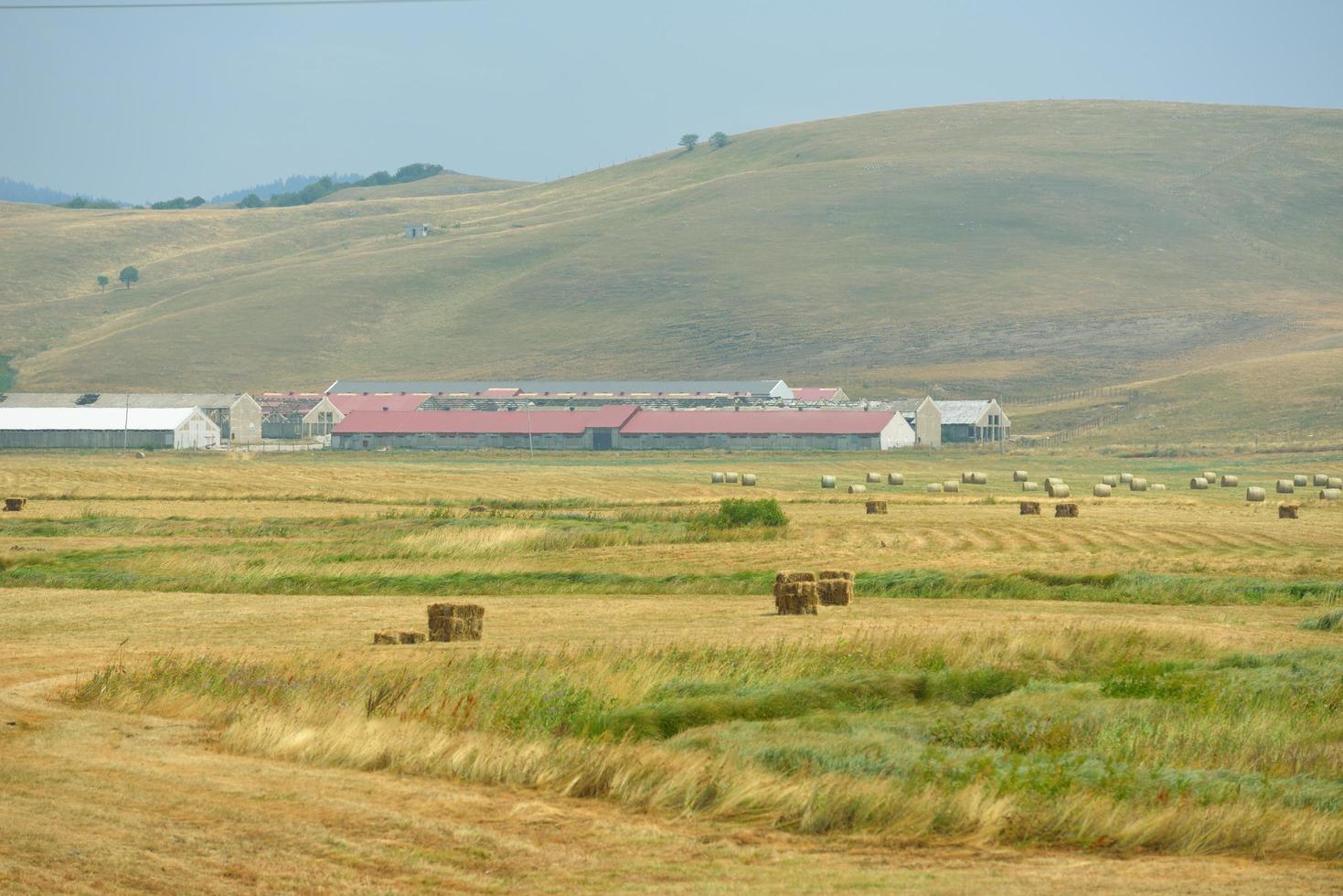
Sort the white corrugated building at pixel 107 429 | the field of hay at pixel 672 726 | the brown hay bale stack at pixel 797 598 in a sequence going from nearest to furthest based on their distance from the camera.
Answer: the field of hay at pixel 672 726
the brown hay bale stack at pixel 797 598
the white corrugated building at pixel 107 429

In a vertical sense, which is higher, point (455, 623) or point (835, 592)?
point (455, 623)

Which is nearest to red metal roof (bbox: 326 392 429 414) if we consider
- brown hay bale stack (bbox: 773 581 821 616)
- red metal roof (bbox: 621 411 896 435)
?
red metal roof (bbox: 621 411 896 435)

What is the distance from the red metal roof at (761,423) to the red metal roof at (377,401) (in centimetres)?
2442

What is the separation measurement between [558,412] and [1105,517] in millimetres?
86805

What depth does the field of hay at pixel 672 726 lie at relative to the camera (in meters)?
13.2

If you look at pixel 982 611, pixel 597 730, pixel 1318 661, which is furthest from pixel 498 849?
pixel 982 611

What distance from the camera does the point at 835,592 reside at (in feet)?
98.9

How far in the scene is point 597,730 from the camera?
17.2 metres

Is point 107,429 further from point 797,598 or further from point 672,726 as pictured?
point 672,726

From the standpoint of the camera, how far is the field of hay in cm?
1325

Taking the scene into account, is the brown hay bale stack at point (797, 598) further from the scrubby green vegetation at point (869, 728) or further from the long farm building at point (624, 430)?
the long farm building at point (624, 430)

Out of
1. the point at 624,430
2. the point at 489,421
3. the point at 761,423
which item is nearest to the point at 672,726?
the point at 761,423

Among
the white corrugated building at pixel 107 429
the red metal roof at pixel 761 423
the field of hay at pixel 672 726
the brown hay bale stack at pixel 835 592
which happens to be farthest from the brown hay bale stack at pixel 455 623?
the white corrugated building at pixel 107 429

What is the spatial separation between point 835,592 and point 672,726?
12843 mm
